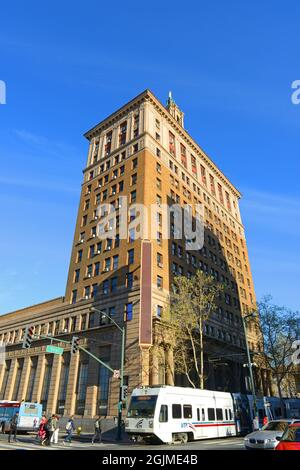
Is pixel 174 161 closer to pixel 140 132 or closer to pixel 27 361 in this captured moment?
pixel 140 132

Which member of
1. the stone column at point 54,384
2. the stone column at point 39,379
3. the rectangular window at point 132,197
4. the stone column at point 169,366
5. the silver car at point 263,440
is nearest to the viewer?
the silver car at point 263,440

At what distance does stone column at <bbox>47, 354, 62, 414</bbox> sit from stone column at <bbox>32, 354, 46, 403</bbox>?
2.61 metres

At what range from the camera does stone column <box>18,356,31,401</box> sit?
46.4m

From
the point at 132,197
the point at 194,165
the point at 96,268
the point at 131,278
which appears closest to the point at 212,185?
the point at 194,165

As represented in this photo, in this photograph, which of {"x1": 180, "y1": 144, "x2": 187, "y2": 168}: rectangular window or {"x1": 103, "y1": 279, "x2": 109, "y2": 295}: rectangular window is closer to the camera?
{"x1": 103, "y1": 279, "x2": 109, "y2": 295}: rectangular window

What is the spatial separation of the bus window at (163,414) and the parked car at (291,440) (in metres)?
10.6

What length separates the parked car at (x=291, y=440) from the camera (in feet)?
33.0

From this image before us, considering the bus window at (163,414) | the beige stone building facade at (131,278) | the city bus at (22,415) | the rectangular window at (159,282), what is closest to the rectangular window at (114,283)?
the beige stone building facade at (131,278)

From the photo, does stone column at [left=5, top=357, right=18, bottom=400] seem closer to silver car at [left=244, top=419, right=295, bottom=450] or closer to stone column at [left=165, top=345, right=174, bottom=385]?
stone column at [left=165, top=345, right=174, bottom=385]

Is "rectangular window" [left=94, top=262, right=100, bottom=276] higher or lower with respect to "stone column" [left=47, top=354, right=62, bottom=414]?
higher

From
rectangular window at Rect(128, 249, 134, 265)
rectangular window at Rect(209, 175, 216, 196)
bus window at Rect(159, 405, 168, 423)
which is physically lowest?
bus window at Rect(159, 405, 168, 423)

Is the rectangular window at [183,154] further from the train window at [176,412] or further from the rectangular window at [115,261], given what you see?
the train window at [176,412]

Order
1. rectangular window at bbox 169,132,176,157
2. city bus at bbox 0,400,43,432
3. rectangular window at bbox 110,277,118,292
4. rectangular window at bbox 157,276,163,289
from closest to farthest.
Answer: city bus at bbox 0,400,43,432
rectangular window at bbox 157,276,163,289
rectangular window at bbox 110,277,118,292
rectangular window at bbox 169,132,176,157

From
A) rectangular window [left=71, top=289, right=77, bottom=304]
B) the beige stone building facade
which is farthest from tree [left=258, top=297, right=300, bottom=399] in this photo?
rectangular window [left=71, top=289, right=77, bottom=304]
